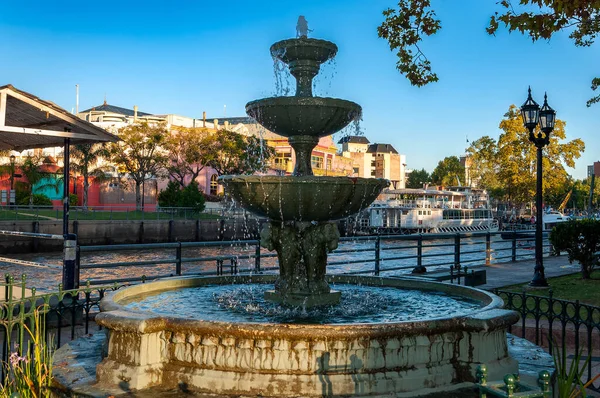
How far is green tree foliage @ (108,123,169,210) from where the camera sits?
167ft

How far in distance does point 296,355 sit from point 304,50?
3.73 m

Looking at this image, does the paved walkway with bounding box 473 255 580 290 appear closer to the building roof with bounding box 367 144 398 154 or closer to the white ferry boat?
the white ferry boat

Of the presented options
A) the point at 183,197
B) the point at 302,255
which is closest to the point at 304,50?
the point at 302,255

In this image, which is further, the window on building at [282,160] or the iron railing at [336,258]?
the window on building at [282,160]

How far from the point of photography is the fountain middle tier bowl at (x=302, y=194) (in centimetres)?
607

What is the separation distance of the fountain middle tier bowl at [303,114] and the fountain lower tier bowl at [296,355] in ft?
8.77

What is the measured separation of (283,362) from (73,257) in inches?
202

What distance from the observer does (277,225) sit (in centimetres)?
686

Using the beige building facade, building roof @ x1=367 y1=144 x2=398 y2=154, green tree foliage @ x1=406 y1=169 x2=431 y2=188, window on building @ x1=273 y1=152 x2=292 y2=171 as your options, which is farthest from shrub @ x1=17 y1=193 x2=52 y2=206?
building roof @ x1=367 y1=144 x2=398 y2=154

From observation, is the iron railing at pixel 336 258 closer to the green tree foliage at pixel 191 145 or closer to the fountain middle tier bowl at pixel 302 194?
the fountain middle tier bowl at pixel 302 194

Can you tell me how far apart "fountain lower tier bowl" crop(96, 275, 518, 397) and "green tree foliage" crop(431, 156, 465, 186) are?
3912 inches

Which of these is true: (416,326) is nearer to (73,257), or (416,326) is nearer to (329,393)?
(329,393)

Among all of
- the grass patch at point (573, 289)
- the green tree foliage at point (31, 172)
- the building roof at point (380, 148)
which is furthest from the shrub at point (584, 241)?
the building roof at point (380, 148)

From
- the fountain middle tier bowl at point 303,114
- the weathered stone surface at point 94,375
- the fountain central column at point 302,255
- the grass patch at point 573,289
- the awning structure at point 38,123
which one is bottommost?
the grass patch at point 573,289
